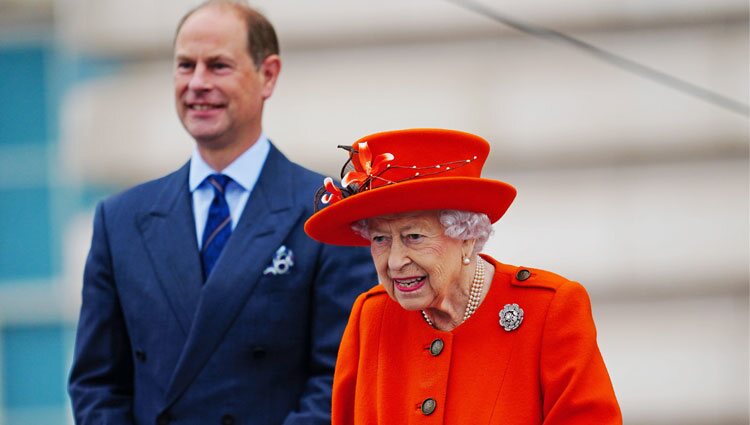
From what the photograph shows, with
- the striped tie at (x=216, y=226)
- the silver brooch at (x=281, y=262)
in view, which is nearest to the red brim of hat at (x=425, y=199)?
the silver brooch at (x=281, y=262)

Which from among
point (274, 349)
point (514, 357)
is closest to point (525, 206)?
point (274, 349)

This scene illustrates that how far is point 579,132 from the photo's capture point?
6703mm

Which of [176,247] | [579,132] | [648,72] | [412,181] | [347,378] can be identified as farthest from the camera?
[579,132]

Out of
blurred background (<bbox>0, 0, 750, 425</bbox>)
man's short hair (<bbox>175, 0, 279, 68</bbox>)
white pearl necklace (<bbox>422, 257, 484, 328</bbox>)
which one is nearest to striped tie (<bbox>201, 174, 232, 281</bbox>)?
man's short hair (<bbox>175, 0, 279, 68</bbox>)

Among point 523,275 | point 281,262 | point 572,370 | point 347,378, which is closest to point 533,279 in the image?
point 523,275

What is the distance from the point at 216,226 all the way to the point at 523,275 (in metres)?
1.07

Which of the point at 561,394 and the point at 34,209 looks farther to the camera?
the point at 34,209

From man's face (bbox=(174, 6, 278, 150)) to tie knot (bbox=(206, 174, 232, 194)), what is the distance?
0.27 ft

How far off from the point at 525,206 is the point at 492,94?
55cm

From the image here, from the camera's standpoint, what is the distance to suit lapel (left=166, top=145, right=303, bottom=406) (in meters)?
3.89

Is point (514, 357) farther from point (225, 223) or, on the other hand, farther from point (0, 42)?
point (0, 42)

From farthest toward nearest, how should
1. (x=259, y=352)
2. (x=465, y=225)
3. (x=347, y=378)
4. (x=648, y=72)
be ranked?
(x=648, y=72)
(x=259, y=352)
(x=347, y=378)
(x=465, y=225)

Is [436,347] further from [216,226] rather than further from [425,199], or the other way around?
[216,226]

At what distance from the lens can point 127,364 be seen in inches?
161
